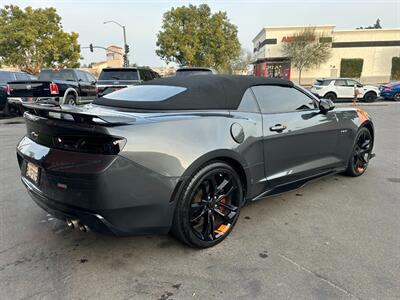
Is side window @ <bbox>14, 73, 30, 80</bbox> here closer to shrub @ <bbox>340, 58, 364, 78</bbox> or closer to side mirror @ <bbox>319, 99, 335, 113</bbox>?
side mirror @ <bbox>319, 99, 335, 113</bbox>

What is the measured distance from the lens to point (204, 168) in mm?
2521

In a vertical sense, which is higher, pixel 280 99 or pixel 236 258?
pixel 280 99

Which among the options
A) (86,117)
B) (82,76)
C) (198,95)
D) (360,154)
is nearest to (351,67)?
(82,76)

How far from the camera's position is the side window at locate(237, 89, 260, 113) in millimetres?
2986

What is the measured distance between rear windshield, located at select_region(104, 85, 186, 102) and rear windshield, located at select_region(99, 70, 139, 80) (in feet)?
23.4

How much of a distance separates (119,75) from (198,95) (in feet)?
26.9

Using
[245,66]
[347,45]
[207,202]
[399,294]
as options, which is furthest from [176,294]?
[245,66]

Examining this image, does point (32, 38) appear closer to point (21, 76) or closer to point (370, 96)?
point (21, 76)

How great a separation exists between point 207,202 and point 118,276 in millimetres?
929

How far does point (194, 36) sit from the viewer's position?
Answer: 31938 millimetres

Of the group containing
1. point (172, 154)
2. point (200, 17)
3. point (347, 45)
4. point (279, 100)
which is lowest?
point (172, 154)

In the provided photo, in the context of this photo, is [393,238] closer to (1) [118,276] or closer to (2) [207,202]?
(2) [207,202]

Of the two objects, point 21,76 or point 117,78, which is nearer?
point 117,78

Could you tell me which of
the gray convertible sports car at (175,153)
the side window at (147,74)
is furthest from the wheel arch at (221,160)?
the side window at (147,74)
